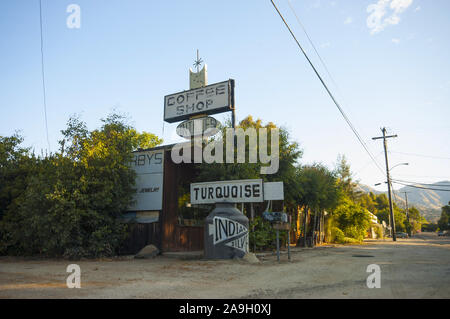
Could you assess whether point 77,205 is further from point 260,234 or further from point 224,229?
point 260,234

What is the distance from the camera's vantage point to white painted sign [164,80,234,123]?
15742 mm

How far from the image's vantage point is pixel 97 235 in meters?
12.3

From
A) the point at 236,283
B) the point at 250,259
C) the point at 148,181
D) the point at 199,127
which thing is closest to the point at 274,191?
the point at 250,259

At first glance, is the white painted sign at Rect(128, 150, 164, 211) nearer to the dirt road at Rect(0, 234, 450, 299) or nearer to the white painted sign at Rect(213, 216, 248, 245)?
the white painted sign at Rect(213, 216, 248, 245)

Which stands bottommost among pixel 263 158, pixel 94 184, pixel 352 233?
pixel 352 233

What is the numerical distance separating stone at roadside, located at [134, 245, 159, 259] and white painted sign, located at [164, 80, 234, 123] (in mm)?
7138

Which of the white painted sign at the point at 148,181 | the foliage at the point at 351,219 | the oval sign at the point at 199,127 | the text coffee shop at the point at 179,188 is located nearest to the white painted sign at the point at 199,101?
the text coffee shop at the point at 179,188

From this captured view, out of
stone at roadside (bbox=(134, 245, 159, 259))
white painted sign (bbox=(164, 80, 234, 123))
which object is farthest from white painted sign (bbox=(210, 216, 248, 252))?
white painted sign (bbox=(164, 80, 234, 123))

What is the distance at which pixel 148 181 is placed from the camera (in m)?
14.9

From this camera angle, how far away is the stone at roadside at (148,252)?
12.8 metres

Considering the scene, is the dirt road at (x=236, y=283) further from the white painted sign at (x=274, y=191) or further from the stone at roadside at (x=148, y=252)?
the stone at roadside at (x=148, y=252)
